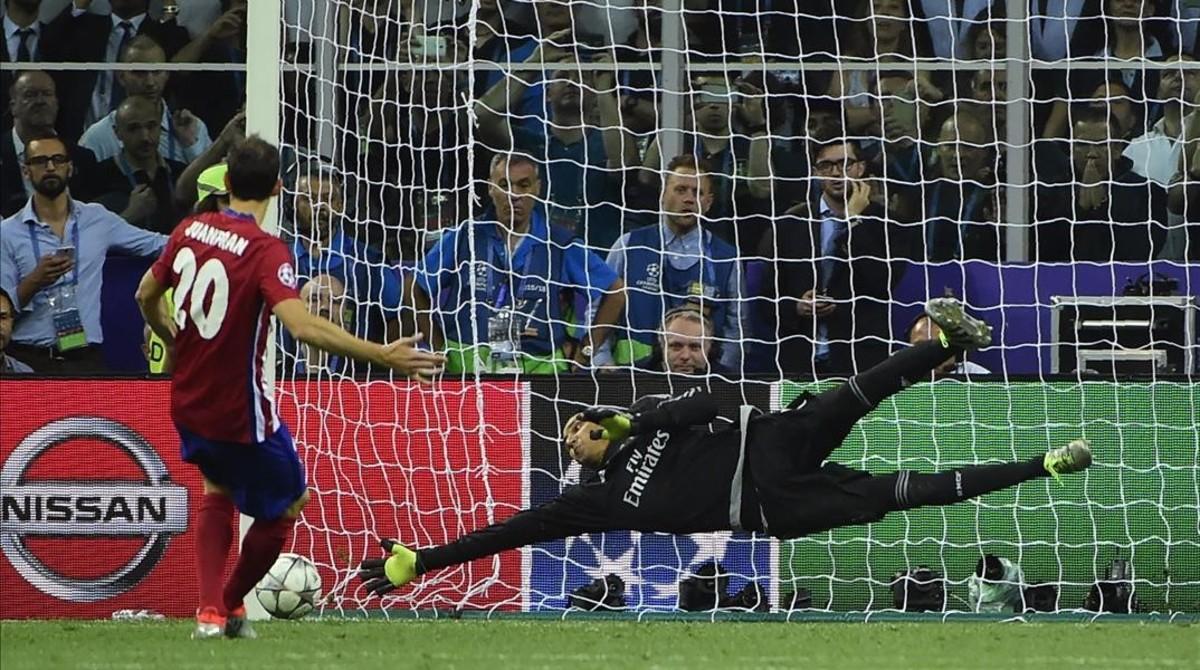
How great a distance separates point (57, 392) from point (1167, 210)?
611cm

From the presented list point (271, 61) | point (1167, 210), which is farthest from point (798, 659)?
point (1167, 210)

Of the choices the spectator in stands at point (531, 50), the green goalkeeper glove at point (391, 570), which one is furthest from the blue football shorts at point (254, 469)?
the spectator in stands at point (531, 50)

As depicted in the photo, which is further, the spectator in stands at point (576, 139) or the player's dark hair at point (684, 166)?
the spectator in stands at point (576, 139)

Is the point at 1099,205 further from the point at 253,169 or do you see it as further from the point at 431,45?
the point at 253,169

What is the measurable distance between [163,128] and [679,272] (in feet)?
11.4

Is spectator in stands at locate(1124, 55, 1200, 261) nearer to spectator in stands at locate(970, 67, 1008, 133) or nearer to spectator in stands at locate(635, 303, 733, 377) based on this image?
spectator in stands at locate(970, 67, 1008, 133)

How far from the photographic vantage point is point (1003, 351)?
11.4 meters

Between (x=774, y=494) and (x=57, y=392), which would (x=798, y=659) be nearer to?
(x=774, y=494)

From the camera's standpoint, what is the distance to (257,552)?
7938mm

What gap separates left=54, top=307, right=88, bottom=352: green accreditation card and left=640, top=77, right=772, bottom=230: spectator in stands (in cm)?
323

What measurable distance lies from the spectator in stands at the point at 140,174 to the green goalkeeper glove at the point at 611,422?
4442mm

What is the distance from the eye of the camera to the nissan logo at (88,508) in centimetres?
1026

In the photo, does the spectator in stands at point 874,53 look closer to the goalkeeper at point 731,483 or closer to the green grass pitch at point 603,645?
the goalkeeper at point 731,483

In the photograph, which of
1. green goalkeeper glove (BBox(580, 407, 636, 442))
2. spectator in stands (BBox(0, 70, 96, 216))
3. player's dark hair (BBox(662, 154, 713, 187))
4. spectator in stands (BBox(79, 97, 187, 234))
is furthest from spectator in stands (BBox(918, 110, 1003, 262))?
spectator in stands (BBox(0, 70, 96, 216))
